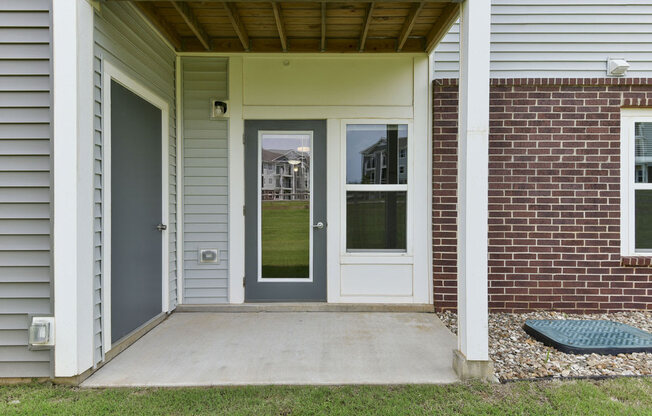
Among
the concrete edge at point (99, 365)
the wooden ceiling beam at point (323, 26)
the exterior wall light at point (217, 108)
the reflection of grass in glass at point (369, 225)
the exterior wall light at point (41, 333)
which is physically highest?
the wooden ceiling beam at point (323, 26)

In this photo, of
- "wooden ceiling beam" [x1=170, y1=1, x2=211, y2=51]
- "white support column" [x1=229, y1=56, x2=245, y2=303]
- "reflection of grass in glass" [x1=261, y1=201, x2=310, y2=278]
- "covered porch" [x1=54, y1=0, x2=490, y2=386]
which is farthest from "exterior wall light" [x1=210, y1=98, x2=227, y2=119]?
"reflection of grass in glass" [x1=261, y1=201, x2=310, y2=278]

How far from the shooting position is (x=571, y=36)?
3.86 m

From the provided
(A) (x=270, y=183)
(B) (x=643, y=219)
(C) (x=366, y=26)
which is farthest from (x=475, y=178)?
(B) (x=643, y=219)

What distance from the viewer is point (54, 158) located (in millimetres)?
2348

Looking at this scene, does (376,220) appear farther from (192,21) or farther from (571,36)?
(571,36)

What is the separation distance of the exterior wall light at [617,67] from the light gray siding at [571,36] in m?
0.05

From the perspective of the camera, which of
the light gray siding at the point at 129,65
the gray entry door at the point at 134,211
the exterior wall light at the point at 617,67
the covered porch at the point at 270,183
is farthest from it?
the exterior wall light at the point at 617,67

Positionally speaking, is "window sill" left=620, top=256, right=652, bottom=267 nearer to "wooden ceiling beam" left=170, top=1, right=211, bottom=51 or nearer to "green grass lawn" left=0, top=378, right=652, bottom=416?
"green grass lawn" left=0, top=378, right=652, bottom=416

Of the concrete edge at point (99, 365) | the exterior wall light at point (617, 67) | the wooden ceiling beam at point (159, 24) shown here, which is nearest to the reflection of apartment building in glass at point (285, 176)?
the wooden ceiling beam at point (159, 24)

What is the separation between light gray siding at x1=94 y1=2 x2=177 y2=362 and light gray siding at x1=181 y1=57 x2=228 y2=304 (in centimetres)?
15

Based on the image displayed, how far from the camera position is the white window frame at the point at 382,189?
391 cm

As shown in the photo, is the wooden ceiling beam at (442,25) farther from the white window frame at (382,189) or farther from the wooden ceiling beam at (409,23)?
the white window frame at (382,189)

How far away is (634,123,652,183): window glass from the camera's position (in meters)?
3.89

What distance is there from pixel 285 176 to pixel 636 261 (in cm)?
393
